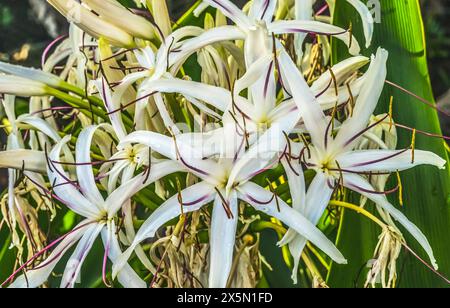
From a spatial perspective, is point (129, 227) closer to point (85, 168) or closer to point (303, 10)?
point (85, 168)

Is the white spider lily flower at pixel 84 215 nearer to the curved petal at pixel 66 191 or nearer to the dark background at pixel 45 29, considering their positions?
the curved petal at pixel 66 191

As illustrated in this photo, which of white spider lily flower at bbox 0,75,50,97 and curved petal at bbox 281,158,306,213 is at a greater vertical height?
white spider lily flower at bbox 0,75,50,97

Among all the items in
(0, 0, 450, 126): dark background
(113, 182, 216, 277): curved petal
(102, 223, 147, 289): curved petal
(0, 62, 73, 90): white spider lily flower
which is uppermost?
(0, 0, 450, 126): dark background

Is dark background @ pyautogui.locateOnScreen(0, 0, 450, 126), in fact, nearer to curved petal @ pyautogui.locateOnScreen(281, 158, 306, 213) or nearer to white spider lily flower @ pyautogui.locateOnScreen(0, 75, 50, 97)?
white spider lily flower @ pyautogui.locateOnScreen(0, 75, 50, 97)

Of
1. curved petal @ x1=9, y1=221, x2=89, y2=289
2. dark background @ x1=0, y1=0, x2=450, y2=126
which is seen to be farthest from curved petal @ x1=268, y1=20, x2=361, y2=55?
dark background @ x1=0, y1=0, x2=450, y2=126

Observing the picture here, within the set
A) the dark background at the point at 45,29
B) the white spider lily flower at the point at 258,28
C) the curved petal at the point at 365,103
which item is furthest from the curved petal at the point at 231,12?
the dark background at the point at 45,29

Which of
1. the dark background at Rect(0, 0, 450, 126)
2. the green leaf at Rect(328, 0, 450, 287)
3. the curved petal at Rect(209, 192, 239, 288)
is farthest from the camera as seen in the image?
the dark background at Rect(0, 0, 450, 126)

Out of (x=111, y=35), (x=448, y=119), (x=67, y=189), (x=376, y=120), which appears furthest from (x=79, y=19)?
(x=448, y=119)
